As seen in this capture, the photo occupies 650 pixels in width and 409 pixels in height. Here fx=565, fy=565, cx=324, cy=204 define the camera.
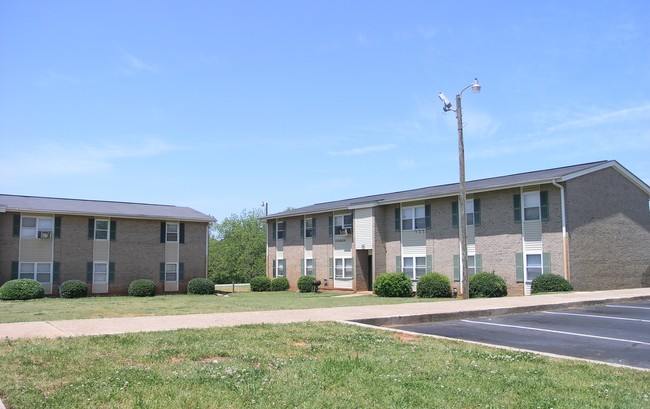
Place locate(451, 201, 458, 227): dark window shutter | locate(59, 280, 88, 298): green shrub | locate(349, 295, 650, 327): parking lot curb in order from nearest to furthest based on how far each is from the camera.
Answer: locate(349, 295, 650, 327): parking lot curb → locate(451, 201, 458, 227): dark window shutter → locate(59, 280, 88, 298): green shrub

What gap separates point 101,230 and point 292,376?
3057 cm

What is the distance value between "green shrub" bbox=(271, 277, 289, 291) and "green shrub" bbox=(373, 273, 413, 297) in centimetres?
1100

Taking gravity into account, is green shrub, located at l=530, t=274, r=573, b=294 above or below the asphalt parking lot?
above

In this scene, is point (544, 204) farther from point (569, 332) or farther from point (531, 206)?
point (569, 332)

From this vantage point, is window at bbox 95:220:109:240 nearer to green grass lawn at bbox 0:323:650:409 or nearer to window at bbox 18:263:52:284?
window at bbox 18:263:52:284

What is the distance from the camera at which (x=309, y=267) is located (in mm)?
39250

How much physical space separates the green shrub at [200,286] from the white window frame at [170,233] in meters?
3.24

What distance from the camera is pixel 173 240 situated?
36781 mm

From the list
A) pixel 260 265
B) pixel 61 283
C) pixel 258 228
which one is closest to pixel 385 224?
pixel 61 283

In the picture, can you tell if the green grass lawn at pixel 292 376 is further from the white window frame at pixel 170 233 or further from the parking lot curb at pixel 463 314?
the white window frame at pixel 170 233

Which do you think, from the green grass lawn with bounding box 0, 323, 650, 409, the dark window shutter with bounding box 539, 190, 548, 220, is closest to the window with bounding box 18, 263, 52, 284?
the green grass lawn with bounding box 0, 323, 650, 409

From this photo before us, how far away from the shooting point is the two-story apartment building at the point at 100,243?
104ft

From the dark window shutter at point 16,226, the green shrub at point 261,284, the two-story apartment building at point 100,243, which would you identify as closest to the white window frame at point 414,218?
the green shrub at point 261,284

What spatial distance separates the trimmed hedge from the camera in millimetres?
34781
